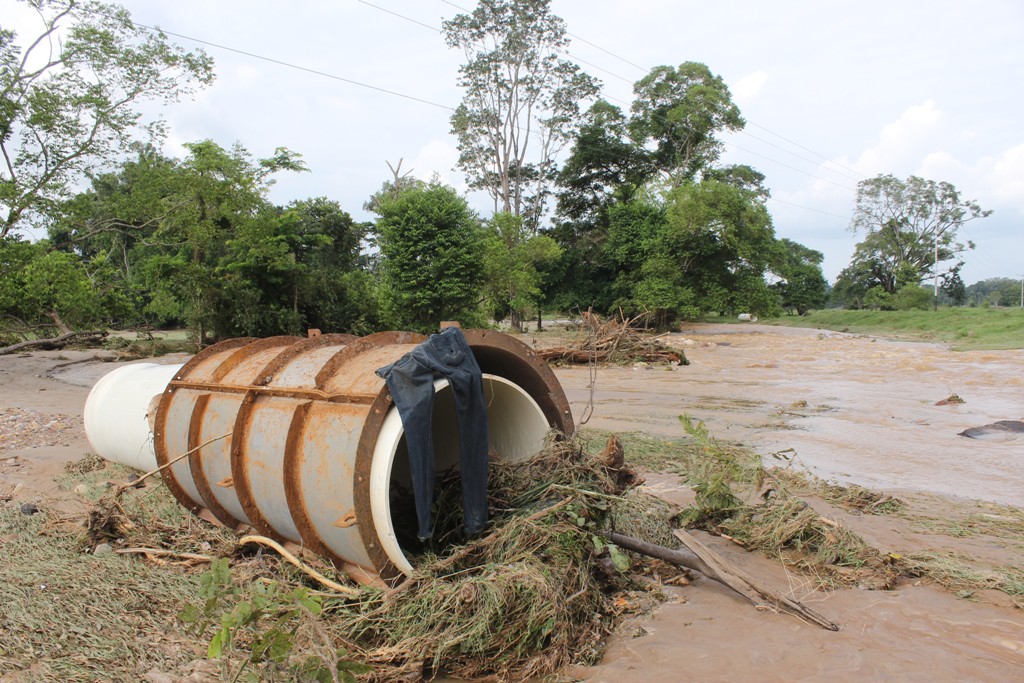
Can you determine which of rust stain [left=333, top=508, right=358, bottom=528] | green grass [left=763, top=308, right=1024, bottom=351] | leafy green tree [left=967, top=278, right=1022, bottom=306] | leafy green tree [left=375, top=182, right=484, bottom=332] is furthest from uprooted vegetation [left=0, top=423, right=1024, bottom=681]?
leafy green tree [left=967, top=278, right=1022, bottom=306]

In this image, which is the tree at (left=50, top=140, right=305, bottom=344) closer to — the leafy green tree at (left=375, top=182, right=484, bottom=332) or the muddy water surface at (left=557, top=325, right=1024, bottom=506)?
the leafy green tree at (left=375, top=182, right=484, bottom=332)

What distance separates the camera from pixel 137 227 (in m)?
20.2

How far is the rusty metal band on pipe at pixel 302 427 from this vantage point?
12.7 feet

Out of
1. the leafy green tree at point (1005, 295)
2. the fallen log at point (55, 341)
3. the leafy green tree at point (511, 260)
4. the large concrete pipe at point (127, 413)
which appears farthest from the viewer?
the leafy green tree at point (1005, 295)

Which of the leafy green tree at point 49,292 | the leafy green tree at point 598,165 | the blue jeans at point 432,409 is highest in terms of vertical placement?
the leafy green tree at point 598,165

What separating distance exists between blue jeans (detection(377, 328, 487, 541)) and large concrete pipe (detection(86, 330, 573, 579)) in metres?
0.11

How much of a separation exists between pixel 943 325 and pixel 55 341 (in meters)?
39.6

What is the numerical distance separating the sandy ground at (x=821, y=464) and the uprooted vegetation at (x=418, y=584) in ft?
0.74

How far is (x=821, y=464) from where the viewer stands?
7.98 metres

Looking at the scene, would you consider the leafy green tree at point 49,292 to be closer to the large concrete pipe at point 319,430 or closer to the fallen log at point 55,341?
the fallen log at point 55,341

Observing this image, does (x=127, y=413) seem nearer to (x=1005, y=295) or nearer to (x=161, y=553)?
(x=161, y=553)

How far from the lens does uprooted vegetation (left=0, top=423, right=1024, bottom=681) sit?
3361 mm

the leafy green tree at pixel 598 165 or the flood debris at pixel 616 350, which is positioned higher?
the leafy green tree at pixel 598 165

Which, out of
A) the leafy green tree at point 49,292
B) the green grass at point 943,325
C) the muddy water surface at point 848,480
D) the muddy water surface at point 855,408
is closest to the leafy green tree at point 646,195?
the green grass at point 943,325
